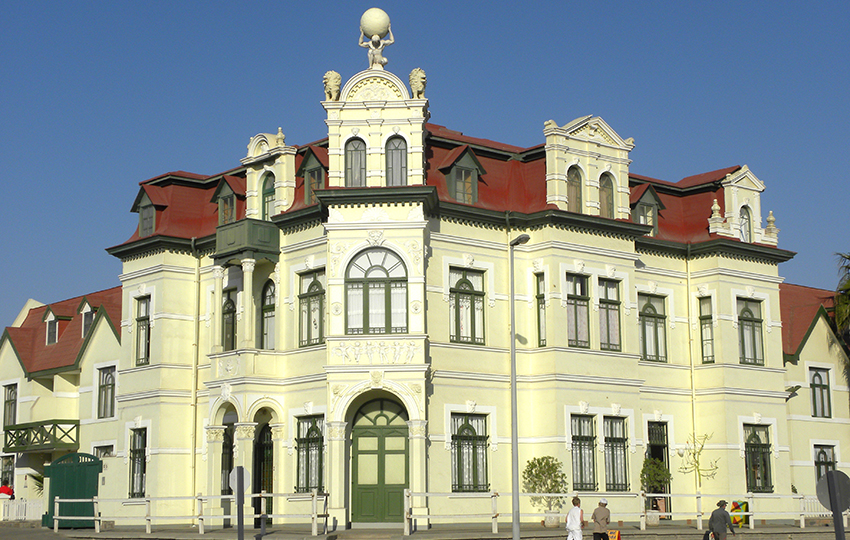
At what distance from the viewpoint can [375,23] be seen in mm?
34750

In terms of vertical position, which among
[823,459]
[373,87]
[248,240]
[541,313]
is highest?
[373,87]

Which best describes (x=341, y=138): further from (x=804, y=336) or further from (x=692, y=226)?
(x=804, y=336)

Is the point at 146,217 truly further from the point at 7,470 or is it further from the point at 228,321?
the point at 7,470

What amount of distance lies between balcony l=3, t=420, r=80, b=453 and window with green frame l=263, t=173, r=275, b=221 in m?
12.8

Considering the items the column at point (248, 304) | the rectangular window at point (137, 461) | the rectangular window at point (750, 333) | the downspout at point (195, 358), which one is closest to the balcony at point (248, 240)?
the column at point (248, 304)

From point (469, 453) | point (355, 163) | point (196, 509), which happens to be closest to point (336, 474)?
point (469, 453)

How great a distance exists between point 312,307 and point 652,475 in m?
12.3

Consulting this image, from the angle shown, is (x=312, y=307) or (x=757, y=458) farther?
(x=757, y=458)

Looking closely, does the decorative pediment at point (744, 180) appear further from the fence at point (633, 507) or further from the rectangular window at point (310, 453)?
the rectangular window at point (310, 453)

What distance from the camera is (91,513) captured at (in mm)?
38406

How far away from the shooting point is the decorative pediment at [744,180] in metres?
39.4

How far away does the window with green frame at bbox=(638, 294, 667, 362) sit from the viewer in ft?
124

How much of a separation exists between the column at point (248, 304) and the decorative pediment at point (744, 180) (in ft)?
56.7

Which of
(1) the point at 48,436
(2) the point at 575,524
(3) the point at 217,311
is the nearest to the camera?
(2) the point at 575,524
